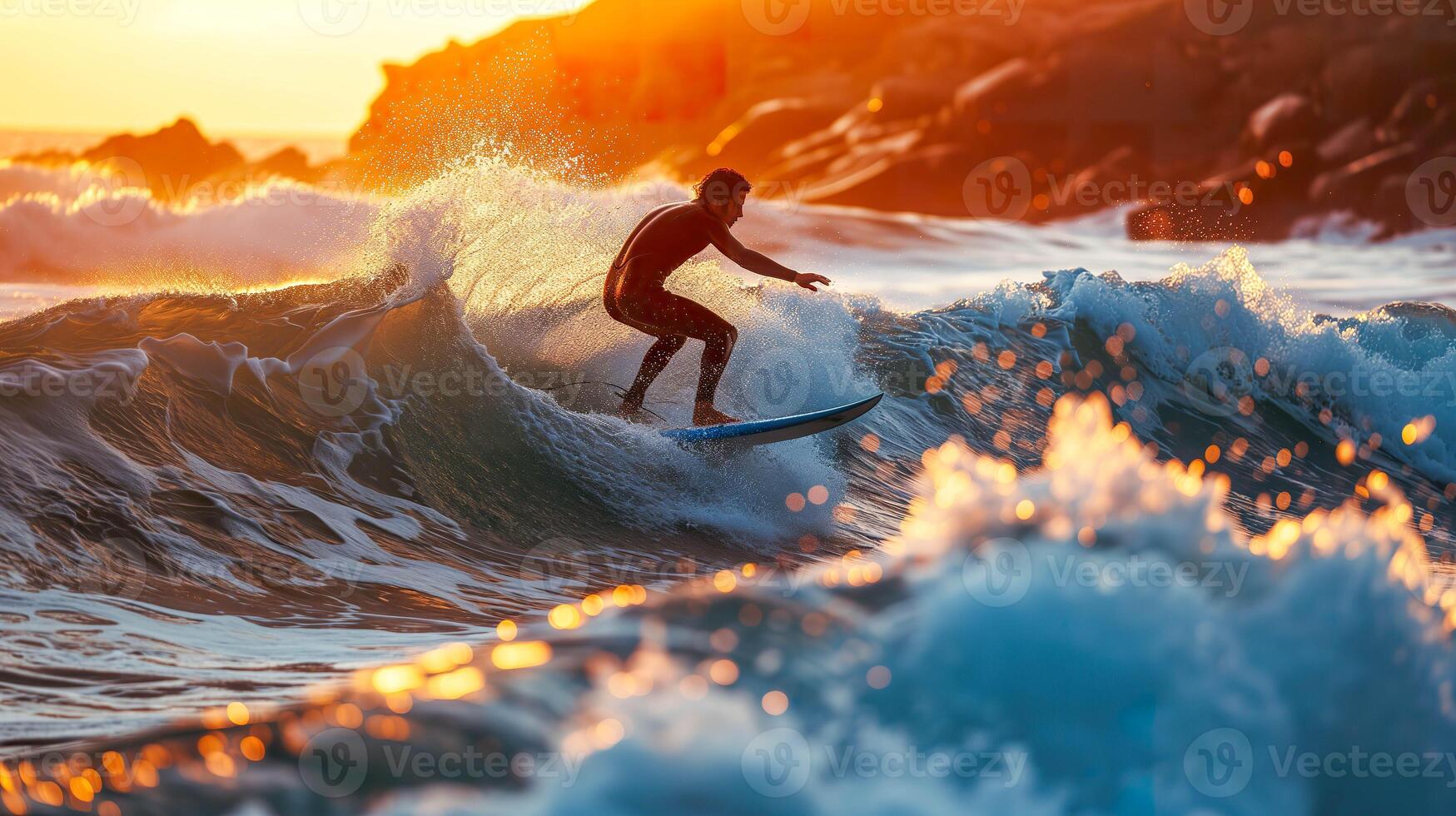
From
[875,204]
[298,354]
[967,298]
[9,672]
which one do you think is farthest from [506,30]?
[9,672]

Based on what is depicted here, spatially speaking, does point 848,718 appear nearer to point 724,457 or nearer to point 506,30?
point 724,457

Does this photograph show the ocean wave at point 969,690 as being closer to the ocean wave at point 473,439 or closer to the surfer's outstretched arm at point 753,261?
the ocean wave at point 473,439

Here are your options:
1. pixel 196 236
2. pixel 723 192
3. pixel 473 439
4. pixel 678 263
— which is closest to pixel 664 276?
pixel 678 263

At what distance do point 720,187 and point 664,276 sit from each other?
69 cm

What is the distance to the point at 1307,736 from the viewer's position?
3057 millimetres

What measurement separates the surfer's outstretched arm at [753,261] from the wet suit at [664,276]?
16mm

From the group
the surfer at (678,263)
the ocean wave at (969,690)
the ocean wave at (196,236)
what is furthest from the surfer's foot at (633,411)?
the ocean wave at (969,690)

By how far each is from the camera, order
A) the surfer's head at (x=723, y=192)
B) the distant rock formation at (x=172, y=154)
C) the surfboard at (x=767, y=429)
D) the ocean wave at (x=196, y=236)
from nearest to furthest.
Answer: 1. the surfer's head at (x=723, y=192)
2. the surfboard at (x=767, y=429)
3. the ocean wave at (x=196, y=236)
4. the distant rock formation at (x=172, y=154)

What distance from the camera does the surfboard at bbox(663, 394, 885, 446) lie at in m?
7.82

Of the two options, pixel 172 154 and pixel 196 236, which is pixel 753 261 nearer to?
pixel 196 236

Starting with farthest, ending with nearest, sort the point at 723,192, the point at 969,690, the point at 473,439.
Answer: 1. the point at 473,439
2. the point at 723,192
3. the point at 969,690

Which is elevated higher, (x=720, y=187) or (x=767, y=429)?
(x=720, y=187)

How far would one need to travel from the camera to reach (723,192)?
24.8ft

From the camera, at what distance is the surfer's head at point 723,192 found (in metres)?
7.55
